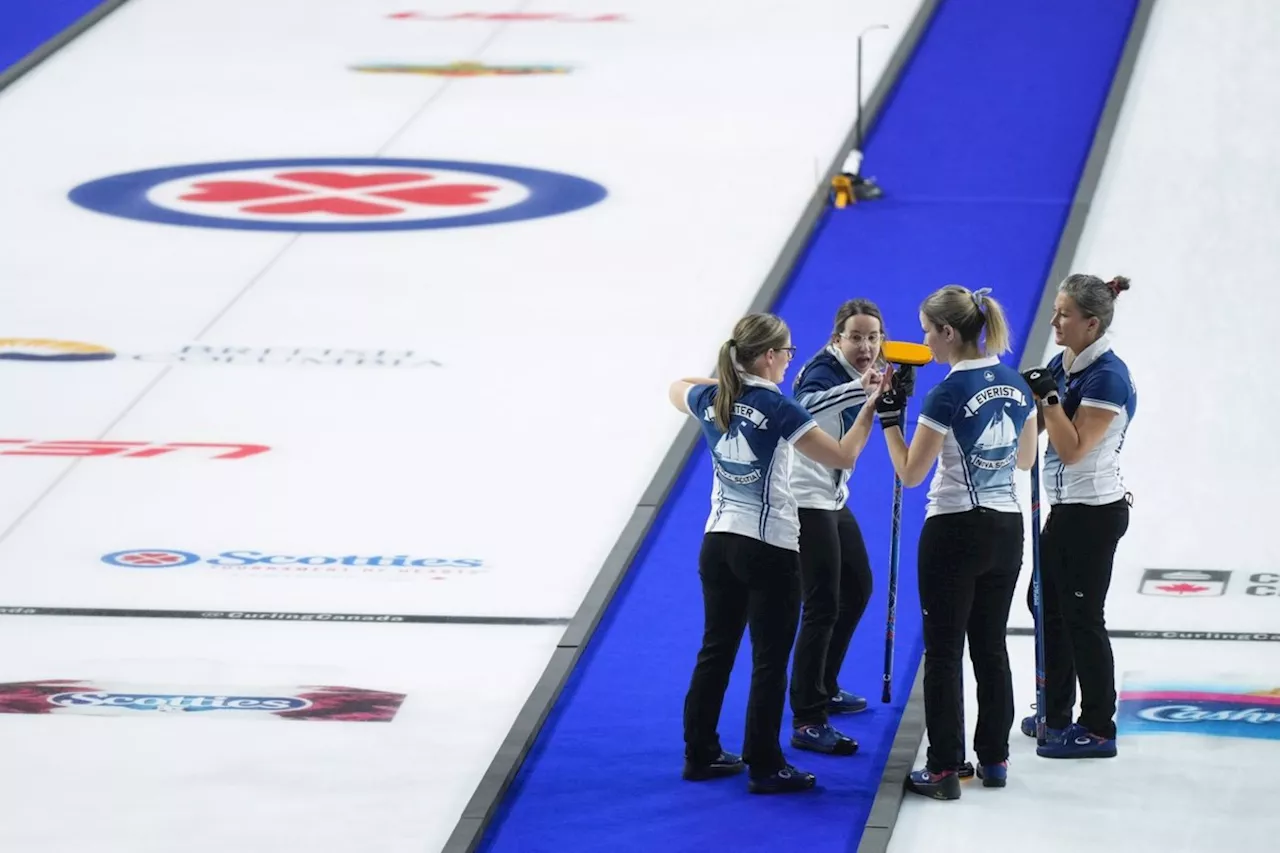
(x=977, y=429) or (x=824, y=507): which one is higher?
(x=977, y=429)

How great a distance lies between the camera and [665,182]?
13742 millimetres

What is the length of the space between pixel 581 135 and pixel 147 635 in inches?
295

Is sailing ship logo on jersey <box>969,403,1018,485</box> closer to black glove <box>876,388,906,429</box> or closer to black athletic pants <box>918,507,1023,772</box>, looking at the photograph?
black athletic pants <box>918,507,1023,772</box>

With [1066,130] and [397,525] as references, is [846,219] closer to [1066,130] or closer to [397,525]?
[1066,130]

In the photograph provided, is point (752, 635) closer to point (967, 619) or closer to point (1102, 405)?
point (967, 619)

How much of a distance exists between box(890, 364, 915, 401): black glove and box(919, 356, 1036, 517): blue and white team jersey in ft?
0.26

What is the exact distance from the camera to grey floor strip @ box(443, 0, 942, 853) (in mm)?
6543

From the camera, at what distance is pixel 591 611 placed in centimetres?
814

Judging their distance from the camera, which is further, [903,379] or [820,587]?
[820,587]

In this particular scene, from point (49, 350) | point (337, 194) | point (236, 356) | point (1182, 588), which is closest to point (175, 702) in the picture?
point (1182, 588)

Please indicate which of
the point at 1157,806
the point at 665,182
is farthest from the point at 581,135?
the point at 1157,806

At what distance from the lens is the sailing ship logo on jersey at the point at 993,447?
6.22m

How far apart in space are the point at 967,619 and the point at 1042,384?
2.33 feet

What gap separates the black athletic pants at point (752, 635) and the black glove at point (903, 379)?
0.58 meters
